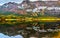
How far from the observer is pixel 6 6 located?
5.42 feet

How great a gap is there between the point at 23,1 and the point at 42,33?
336 millimetres

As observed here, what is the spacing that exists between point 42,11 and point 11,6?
28cm

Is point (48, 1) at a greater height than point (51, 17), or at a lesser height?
greater

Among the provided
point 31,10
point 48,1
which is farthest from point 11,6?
point 48,1

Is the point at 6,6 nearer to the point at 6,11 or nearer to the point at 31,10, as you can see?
the point at 6,11

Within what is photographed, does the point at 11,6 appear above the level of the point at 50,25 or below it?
above

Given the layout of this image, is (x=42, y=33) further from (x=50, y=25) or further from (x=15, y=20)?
(x=15, y=20)

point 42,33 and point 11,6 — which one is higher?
point 11,6

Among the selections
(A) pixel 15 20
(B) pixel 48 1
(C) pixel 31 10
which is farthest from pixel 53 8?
(A) pixel 15 20

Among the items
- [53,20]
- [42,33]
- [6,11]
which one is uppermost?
[6,11]

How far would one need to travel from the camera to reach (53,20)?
163 cm

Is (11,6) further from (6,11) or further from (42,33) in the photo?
(42,33)

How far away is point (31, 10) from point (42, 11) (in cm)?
10

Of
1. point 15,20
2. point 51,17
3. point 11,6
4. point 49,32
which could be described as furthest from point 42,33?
point 11,6
